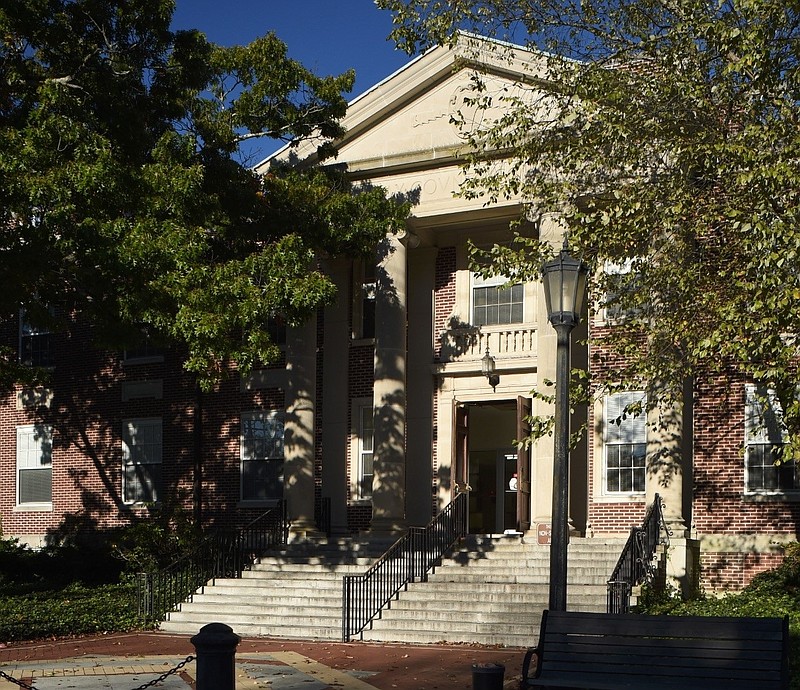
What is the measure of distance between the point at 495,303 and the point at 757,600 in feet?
26.4

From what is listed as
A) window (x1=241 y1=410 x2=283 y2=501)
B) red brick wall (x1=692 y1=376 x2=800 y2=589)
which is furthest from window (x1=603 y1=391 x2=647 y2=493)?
window (x1=241 y1=410 x2=283 y2=501)

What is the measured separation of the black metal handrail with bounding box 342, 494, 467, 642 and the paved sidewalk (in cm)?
75

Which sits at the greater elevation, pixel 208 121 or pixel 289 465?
pixel 208 121

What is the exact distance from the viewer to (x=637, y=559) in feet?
59.4

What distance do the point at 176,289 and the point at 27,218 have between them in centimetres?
227

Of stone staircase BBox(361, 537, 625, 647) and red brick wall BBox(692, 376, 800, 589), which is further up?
red brick wall BBox(692, 376, 800, 589)

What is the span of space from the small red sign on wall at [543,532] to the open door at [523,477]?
1.07 m

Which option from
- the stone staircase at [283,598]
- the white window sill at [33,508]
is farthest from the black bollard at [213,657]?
the white window sill at [33,508]

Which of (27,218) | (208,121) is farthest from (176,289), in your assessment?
(208,121)

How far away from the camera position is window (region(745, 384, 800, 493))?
798 inches

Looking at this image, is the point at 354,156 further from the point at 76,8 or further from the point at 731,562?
the point at 731,562

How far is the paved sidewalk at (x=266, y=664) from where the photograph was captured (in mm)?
13789

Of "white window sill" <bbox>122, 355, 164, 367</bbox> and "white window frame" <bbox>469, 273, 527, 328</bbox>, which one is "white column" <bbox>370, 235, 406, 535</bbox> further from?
"white window sill" <bbox>122, 355, 164, 367</bbox>

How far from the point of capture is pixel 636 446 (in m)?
21.5
